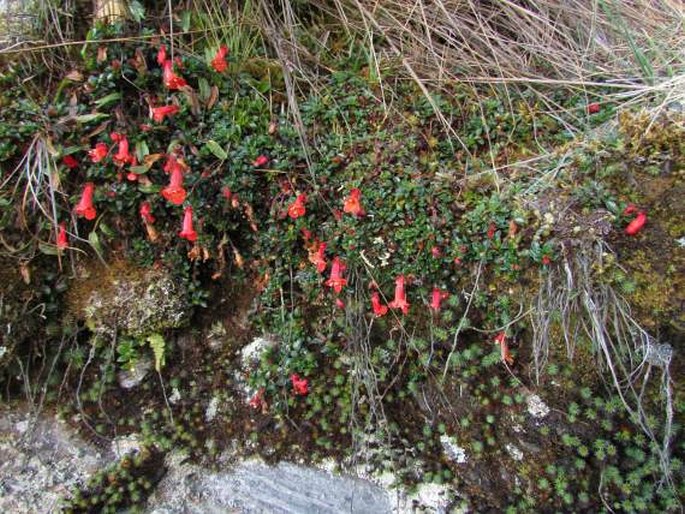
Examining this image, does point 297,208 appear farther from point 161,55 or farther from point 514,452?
point 514,452

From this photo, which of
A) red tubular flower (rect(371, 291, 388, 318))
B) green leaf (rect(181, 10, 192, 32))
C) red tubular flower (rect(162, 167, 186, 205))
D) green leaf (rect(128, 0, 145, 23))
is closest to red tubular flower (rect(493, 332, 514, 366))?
red tubular flower (rect(371, 291, 388, 318))

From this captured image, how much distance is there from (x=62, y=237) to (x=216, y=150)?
0.90 meters

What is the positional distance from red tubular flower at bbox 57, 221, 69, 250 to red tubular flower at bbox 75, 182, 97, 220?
139 millimetres

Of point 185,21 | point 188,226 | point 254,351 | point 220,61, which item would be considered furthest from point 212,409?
point 185,21

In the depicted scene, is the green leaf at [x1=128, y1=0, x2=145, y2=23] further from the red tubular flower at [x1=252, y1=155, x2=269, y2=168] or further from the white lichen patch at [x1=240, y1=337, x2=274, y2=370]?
the white lichen patch at [x1=240, y1=337, x2=274, y2=370]

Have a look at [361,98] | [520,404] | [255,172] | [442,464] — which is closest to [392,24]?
[361,98]

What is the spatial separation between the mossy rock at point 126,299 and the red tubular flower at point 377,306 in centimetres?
108

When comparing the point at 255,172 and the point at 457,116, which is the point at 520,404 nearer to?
the point at 457,116

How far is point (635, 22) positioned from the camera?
125 inches

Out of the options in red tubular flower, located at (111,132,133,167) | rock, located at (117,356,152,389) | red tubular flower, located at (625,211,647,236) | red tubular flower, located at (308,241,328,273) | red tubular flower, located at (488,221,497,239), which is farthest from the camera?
rock, located at (117,356,152,389)

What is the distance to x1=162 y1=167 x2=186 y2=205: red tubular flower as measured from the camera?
96.1 inches

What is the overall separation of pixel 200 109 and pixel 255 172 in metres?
0.46

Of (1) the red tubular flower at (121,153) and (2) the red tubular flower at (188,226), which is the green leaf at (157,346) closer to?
(2) the red tubular flower at (188,226)

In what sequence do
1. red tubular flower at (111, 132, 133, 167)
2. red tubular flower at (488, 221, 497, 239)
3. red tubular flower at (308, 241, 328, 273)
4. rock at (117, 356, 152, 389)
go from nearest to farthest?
red tubular flower at (488, 221, 497, 239), red tubular flower at (111, 132, 133, 167), red tubular flower at (308, 241, 328, 273), rock at (117, 356, 152, 389)
